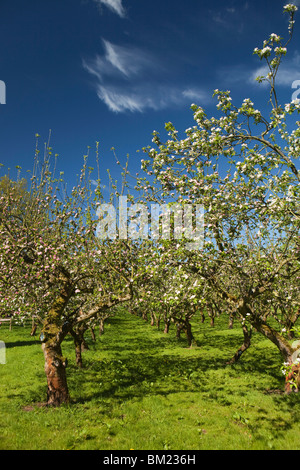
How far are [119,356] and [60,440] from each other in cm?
1313

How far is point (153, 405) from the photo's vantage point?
12305mm

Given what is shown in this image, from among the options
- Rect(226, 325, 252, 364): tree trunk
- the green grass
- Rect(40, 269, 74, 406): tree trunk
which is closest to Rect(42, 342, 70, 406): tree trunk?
Rect(40, 269, 74, 406): tree trunk

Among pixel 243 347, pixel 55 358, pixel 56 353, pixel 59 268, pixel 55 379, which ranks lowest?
pixel 243 347

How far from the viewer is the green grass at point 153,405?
9.16m

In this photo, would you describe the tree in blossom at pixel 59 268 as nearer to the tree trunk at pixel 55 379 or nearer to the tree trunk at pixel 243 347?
the tree trunk at pixel 55 379

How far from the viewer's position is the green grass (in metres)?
9.16

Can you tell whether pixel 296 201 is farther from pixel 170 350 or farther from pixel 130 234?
pixel 170 350

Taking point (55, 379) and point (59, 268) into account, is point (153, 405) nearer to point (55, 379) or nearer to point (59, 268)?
point (55, 379)

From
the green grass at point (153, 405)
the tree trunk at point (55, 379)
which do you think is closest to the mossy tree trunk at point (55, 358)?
the tree trunk at point (55, 379)

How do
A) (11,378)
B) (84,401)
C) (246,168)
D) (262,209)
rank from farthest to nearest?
(11,378) → (84,401) → (262,209) → (246,168)

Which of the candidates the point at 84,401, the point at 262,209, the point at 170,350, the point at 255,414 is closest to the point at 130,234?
the point at 262,209

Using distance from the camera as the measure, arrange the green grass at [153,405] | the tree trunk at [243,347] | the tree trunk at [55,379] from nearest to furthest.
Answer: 1. the green grass at [153,405]
2. the tree trunk at [55,379]
3. the tree trunk at [243,347]

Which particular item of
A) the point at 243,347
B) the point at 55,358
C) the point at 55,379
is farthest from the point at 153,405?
the point at 243,347

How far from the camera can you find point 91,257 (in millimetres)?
13734
